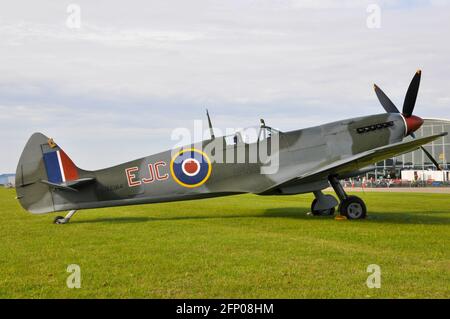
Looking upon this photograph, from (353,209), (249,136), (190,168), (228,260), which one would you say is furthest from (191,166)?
(228,260)

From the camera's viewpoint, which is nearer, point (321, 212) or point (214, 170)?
point (214, 170)

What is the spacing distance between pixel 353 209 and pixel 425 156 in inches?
2100

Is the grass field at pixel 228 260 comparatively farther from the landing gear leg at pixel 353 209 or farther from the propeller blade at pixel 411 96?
the propeller blade at pixel 411 96

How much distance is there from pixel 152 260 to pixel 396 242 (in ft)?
13.2

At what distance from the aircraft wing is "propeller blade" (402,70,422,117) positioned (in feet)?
5.06

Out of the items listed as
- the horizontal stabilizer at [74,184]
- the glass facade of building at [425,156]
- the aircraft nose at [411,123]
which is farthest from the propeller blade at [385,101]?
the glass facade of building at [425,156]

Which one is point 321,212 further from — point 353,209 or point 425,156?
point 425,156

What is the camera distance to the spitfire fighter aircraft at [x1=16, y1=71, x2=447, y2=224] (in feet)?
37.0

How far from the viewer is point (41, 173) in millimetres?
11336

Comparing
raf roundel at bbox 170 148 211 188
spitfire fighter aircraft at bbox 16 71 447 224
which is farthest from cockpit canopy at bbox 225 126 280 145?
raf roundel at bbox 170 148 211 188

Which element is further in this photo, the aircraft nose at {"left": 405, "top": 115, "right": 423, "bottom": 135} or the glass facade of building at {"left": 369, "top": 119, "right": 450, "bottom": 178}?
the glass facade of building at {"left": 369, "top": 119, "right": 450, "bottom": 178}

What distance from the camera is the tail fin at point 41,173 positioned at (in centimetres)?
1125

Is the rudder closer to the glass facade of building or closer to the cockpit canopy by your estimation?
the cockpit canopy
